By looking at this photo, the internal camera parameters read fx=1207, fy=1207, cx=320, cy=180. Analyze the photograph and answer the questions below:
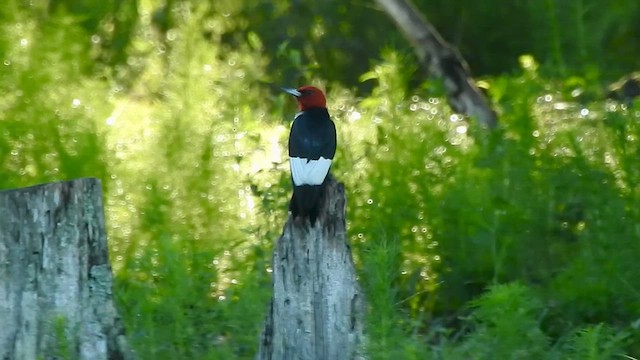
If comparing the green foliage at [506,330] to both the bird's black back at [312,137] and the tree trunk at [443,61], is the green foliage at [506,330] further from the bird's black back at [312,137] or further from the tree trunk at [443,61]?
the tree trunk at [443,61]

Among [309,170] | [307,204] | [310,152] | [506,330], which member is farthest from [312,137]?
[506,330]

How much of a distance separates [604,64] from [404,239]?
179 inches

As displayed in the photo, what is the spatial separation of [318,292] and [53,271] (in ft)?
3.27

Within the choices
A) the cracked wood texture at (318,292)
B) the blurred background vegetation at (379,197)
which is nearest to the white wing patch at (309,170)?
the cracked wood texture at (318,292)

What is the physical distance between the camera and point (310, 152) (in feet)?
16.4

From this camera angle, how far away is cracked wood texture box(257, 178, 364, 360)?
448cm

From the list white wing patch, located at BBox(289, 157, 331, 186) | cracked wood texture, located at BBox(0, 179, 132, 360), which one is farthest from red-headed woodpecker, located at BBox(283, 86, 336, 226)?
cracked wood texture, located at BBox(0, 179, 132, 360)

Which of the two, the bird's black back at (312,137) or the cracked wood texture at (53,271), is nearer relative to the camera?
the cracked wood texture at (53,271)

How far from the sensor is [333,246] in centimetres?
448

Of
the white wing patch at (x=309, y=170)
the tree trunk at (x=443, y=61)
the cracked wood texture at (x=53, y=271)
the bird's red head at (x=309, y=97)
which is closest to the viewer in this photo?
the cracked wood texture at (x=53, y=271)

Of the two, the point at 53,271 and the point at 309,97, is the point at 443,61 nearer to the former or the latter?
the point at 309,97

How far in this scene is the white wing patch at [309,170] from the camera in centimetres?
465

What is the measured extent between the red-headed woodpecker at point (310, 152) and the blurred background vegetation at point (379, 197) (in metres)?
0.35

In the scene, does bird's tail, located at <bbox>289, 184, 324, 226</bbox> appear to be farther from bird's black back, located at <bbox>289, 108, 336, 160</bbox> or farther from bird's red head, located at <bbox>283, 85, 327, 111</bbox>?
bird's red head, located at <bbox>283, 85, 327, 111</bbox>
